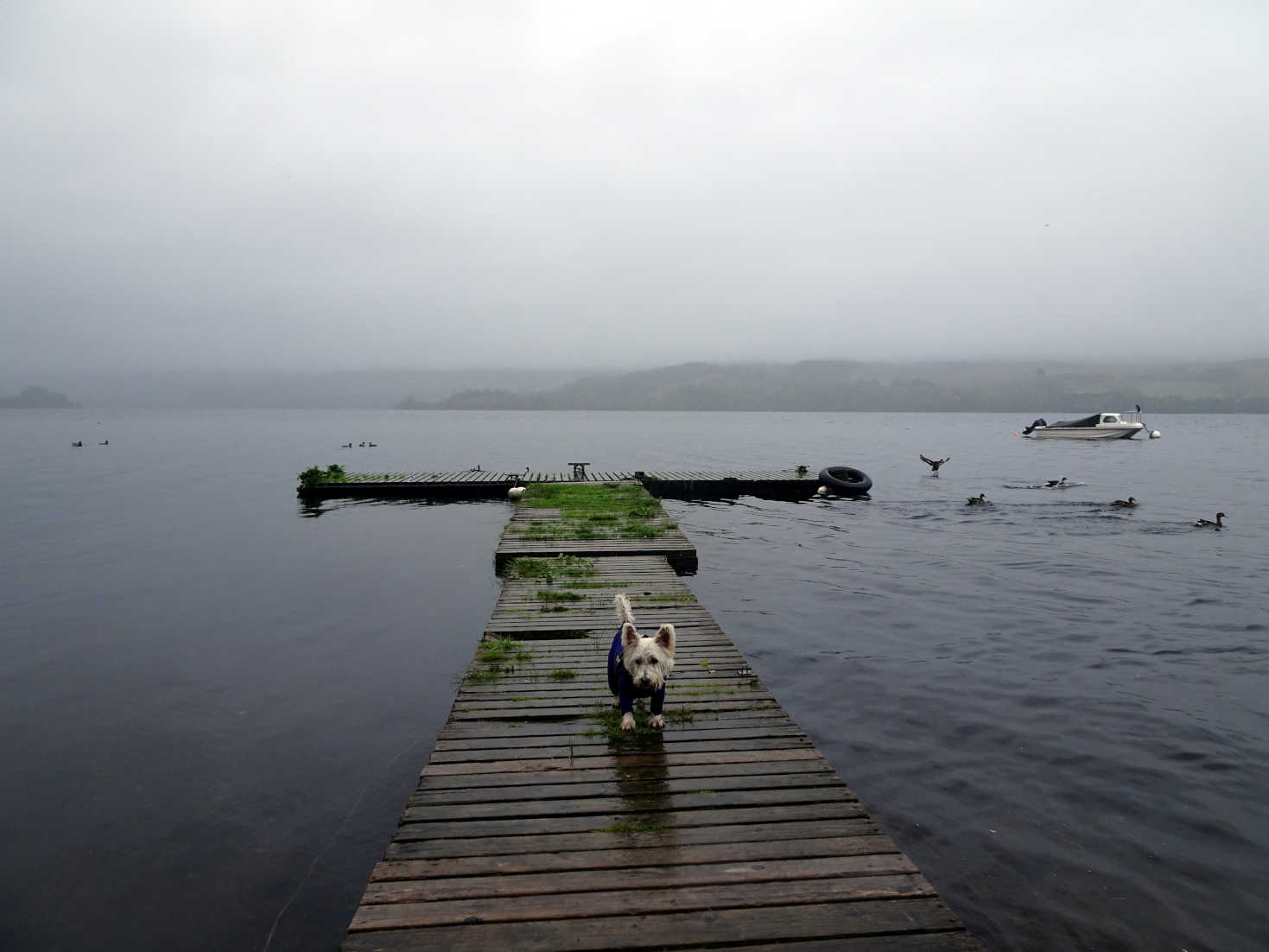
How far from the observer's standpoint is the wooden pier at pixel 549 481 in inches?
1483

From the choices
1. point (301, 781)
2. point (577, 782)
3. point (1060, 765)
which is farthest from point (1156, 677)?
point (301, 781)

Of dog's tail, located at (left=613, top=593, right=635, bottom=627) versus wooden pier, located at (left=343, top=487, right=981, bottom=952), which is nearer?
wooden pier, located at (left=343, top=487, right=981, bottom=952)

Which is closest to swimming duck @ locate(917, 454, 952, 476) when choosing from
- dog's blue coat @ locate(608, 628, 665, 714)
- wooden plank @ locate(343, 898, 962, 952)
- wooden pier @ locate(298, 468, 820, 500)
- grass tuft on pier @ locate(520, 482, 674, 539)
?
wooden pier @ locate(298, 468, 820, 500)

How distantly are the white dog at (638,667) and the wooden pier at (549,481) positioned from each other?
28906mm

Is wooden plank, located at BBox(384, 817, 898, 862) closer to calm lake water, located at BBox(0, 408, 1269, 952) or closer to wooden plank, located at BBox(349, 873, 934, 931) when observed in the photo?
wooden plank, located at BBox(349, 873, 934, 931)

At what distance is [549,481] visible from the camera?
37062 mm

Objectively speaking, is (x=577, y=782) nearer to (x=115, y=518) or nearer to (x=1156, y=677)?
(x=1156, y=677)

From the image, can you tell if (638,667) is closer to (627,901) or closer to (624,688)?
(624,688)

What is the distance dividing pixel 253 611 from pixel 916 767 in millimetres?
16008

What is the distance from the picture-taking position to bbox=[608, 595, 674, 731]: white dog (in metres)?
7.54

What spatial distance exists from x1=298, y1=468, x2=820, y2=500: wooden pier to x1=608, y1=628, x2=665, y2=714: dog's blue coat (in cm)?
2888

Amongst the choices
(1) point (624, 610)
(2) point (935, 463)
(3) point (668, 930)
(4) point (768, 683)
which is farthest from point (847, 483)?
(3) point (668, 930)

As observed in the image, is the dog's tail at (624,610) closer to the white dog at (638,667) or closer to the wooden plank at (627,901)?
the white dog at (638,667)

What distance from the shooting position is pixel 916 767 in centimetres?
1020
